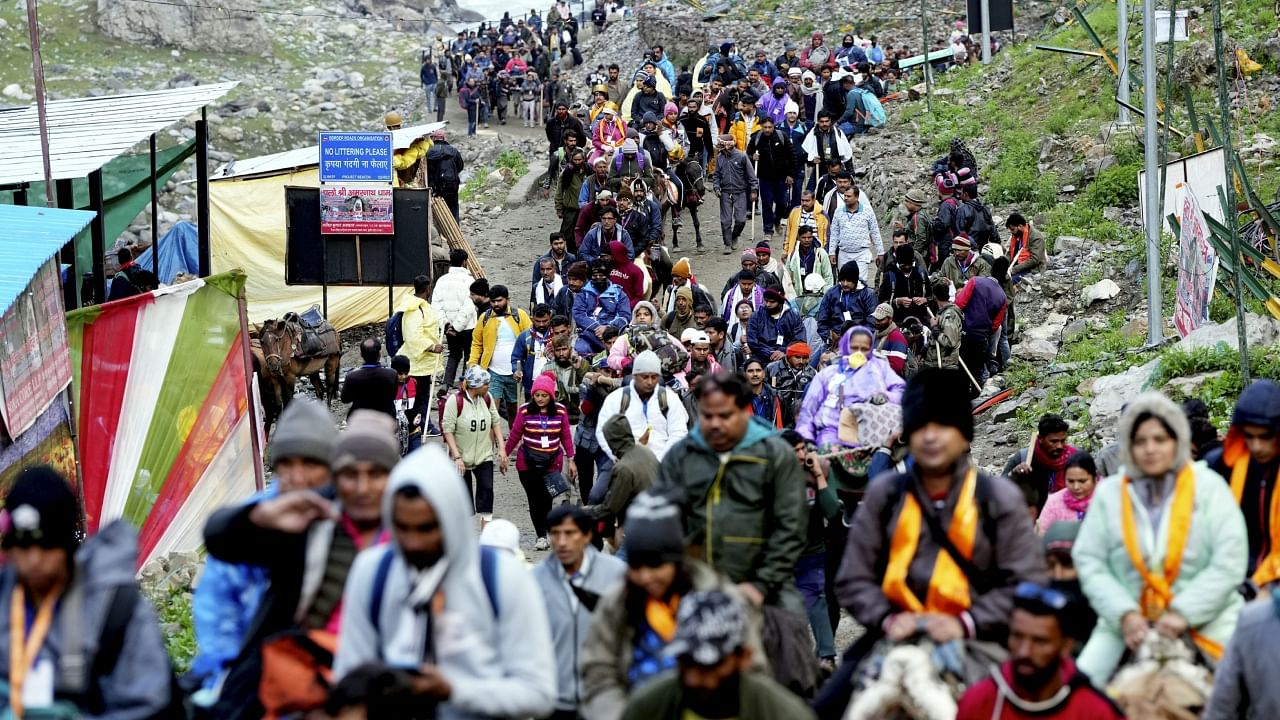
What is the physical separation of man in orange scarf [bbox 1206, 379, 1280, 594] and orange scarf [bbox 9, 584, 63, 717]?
4.18 meters

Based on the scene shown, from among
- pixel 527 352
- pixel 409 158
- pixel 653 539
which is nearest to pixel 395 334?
pixel 527 352

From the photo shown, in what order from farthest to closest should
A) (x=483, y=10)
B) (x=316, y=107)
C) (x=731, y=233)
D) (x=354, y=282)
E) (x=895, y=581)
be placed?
(x=483, y=10)
(x=316, y=107)
(x=731, y=233)
(x=354, y=282)
(x=895, y=581)

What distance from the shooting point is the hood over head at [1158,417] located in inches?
248

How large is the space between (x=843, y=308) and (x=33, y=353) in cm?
736

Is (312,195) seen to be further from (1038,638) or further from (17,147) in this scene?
(1038,638)

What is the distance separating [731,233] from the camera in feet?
78.8

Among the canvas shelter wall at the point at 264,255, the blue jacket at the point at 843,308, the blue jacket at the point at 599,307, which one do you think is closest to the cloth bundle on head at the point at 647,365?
the blue jacket at the point at 843,308

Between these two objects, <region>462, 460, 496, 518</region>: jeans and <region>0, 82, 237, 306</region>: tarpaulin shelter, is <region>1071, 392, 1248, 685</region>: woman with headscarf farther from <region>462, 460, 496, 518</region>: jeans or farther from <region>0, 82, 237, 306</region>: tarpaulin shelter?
<region>0, 82, 237, 306</region>: tarpaulin shelter

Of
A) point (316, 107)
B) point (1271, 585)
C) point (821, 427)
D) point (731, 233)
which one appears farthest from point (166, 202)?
point (1271, 585)

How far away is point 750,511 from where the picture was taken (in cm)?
711

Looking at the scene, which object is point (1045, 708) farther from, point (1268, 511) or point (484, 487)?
point (484, 487)

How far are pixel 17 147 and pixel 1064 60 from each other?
730 inches

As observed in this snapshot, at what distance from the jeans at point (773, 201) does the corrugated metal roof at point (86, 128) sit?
9169mm

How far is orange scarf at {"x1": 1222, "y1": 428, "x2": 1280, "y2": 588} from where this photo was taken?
6.75 metres
